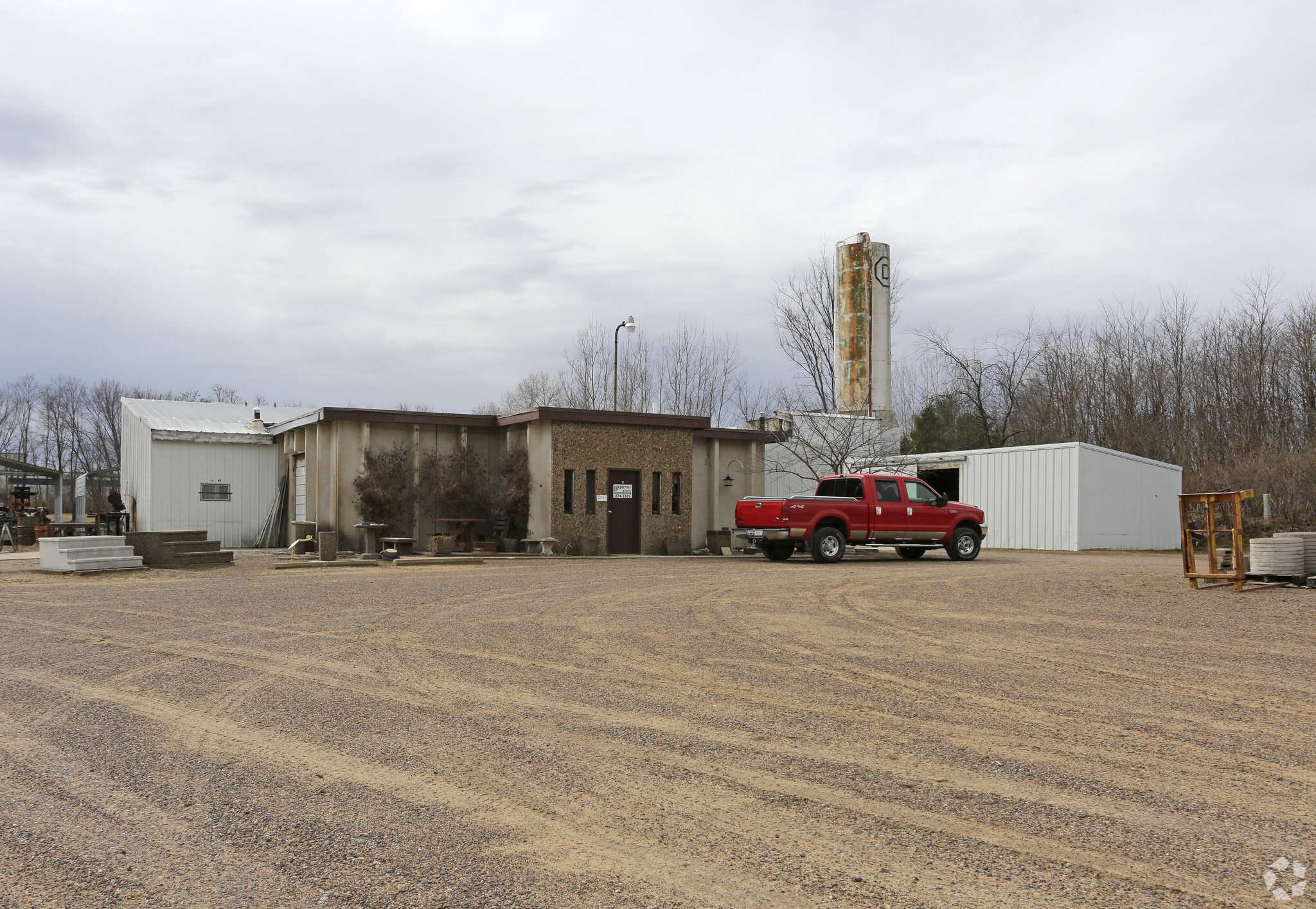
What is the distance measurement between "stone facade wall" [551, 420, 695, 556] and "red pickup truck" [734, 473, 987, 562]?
2.20 metres

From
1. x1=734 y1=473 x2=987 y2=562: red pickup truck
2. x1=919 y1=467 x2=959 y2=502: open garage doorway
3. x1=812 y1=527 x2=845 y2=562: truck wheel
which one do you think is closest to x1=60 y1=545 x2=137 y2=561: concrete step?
x1=734 y1=473 x2=987 y2=562: red pickup truck

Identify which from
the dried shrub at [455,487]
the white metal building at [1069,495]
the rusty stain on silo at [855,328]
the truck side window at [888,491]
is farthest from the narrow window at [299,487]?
the rusty stain on silo at [855,328]

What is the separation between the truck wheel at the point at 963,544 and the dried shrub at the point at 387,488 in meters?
12.5

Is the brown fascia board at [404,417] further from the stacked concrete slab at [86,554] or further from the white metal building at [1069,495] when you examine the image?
the white metal building at [1069,495]

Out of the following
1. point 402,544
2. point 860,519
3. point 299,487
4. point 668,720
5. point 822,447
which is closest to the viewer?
point 668,720

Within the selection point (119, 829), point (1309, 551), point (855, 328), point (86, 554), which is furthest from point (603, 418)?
point (855, 328)

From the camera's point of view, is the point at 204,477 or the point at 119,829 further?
the point at 204,477

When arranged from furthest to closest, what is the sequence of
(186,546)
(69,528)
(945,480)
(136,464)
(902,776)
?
1. (945,480)
2. (69,528)
3. (136,464)
4. (186,546)
5. (902,776)

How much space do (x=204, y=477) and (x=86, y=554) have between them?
27.1 ft

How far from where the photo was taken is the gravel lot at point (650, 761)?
12.9 feet

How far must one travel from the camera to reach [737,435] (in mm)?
26578

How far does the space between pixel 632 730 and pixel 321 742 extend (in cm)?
184

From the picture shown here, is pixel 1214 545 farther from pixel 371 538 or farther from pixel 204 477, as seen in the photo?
pixel 204 477

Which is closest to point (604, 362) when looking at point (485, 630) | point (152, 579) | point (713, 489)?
point (713, 489)
